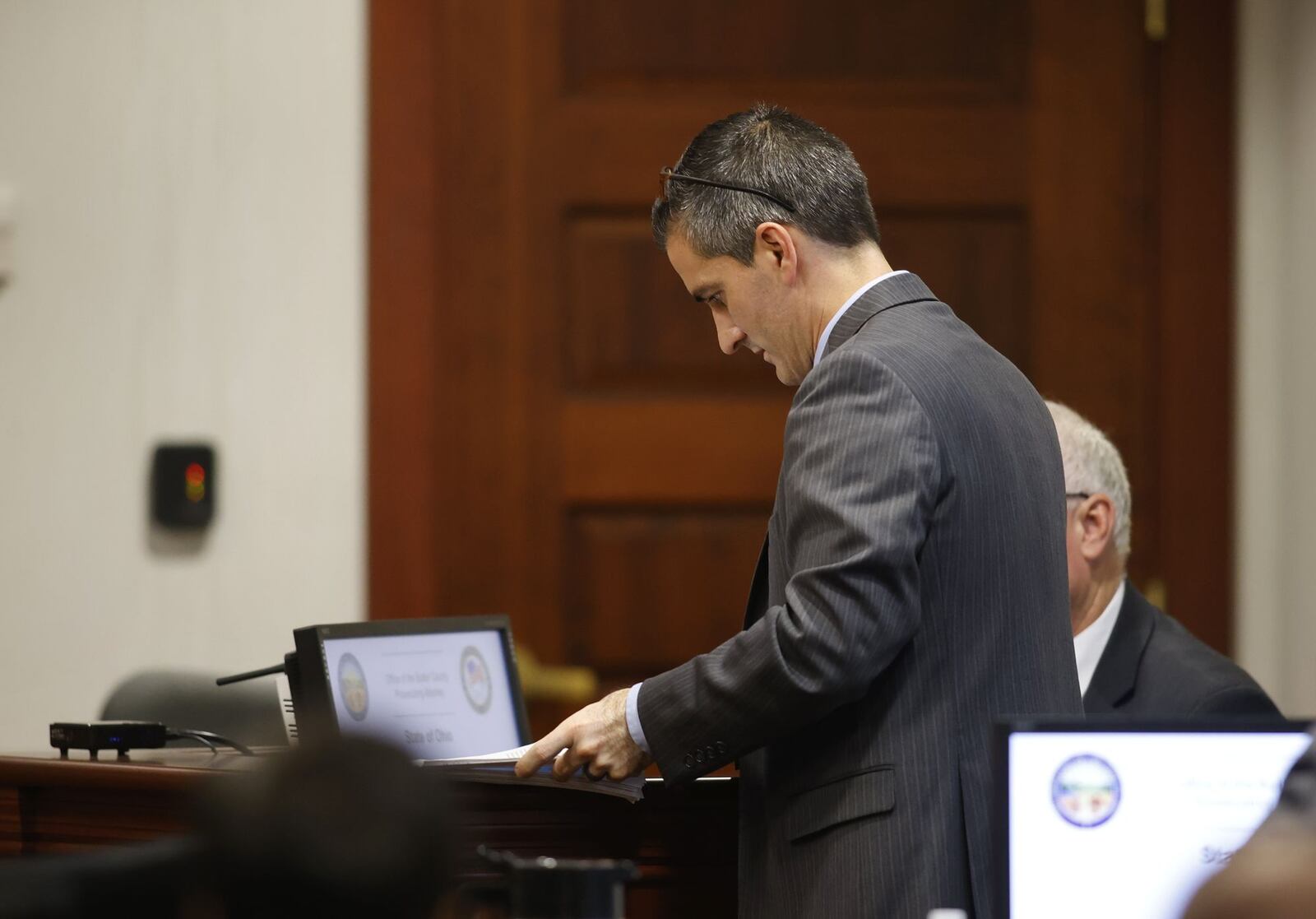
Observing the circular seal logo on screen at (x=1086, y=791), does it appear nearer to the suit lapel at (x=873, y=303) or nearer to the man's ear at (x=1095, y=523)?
the suit lapel at (x=873, y=303)

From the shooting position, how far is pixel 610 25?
10.9ft

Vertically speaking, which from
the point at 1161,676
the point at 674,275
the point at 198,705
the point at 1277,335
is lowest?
the point at 198,705

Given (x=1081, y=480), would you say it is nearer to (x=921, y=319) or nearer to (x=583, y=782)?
(x=921, y=319)

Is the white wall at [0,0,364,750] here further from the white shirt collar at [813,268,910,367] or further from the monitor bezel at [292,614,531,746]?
the white shirt collar at [813,268,910,367]

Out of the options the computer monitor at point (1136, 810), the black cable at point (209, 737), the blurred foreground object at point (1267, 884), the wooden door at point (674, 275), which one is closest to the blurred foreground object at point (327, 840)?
the blurred foreground object at point (1267, 884)

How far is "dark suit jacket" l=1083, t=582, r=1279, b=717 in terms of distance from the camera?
214cm

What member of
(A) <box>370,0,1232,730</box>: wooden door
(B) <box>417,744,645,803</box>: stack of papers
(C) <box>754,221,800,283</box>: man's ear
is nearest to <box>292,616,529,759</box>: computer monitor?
(B) <box>417,744,645,803</box>: stack of papers

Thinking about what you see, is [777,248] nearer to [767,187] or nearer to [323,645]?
[767,187]

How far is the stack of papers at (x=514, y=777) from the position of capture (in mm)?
1747

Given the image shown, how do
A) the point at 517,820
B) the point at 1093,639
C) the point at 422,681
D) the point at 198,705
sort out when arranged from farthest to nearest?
the point at 198,705 → the point at 1093,639 → the point at 422,681 → the point at 517,820

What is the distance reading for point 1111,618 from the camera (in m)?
2.41

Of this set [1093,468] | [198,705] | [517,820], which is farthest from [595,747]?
[198,705]

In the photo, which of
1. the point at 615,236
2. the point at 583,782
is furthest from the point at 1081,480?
the point at 615,236

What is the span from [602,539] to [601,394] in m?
0.30
